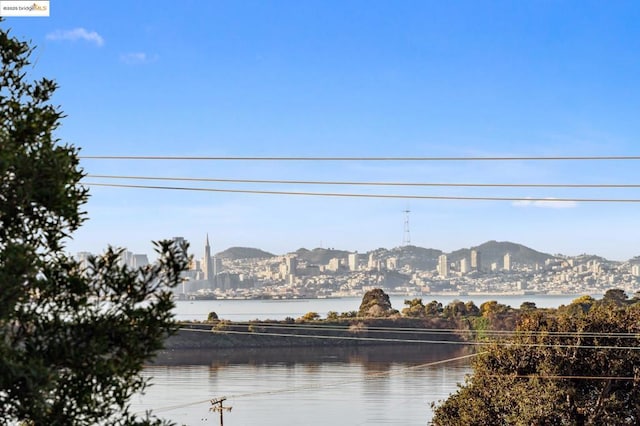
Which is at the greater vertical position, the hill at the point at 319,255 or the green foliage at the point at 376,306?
the hill at the point at 319,255

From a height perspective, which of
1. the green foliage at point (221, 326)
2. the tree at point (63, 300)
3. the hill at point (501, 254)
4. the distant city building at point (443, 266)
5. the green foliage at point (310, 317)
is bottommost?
the green foliage at point (221, 326)

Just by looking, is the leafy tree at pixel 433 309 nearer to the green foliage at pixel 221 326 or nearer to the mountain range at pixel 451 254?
the green foliage at pixel 221 326

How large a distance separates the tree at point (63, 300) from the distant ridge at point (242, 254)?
99.4m

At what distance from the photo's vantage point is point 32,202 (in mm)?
3482

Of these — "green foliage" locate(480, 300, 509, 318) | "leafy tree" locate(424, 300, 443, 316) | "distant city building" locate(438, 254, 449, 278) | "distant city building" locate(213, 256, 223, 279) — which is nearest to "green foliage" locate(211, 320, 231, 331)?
"leafy tree" locate(424, 300, 443, 316)

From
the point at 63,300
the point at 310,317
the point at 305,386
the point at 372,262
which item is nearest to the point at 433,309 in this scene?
the point at 310,317

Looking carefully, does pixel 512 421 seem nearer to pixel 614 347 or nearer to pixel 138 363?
pixel 614 347

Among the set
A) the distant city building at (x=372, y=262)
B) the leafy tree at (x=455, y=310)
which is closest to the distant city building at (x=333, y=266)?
the distant city building at (x=372, y=262)

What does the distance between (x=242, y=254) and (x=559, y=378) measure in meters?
90.7

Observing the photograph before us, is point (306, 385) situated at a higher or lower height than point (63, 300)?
lower

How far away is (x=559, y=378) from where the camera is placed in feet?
52.2

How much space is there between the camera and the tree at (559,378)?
15.6 metres

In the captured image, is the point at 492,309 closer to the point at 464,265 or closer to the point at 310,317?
the point at 310,317

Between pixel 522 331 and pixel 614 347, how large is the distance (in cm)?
189
